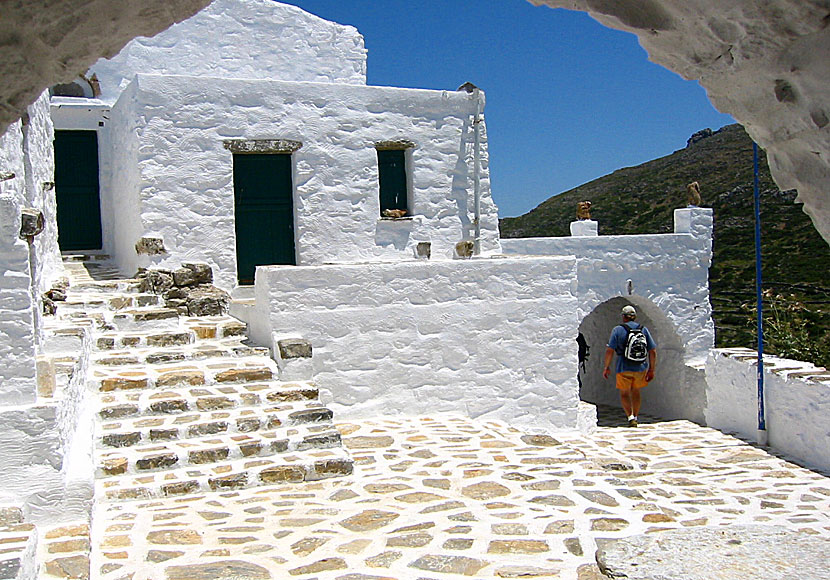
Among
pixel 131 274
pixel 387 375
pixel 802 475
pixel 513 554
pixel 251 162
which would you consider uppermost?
pixel 251 162

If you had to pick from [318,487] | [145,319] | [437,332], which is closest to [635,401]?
[437,332]

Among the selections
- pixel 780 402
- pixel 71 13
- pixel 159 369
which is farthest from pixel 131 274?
pixel 71 13

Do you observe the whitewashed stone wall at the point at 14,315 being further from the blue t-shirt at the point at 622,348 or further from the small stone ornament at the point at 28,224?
the blue t-shirt at the point at 622,348

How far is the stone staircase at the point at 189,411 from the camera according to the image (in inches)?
233

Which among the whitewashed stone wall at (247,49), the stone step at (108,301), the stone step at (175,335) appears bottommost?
the stone step at (175,335)

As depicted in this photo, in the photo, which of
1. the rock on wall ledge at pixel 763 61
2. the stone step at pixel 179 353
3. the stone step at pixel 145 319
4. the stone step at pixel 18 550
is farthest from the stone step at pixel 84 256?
the rock on wall ledge at pixel 763 61

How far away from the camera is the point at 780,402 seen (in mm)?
9008

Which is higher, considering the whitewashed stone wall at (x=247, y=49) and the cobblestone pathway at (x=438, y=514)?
the whitewashed stone wall at (x=247, y=49)

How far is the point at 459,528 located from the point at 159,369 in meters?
3.97

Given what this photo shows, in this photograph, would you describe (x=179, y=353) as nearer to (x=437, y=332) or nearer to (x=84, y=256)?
(x=437, y=332)

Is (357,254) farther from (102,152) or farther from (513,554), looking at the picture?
(513,554)

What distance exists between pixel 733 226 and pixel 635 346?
16697mm

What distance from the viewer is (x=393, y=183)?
40.5ft

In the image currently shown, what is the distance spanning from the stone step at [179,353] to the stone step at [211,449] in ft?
5.60
